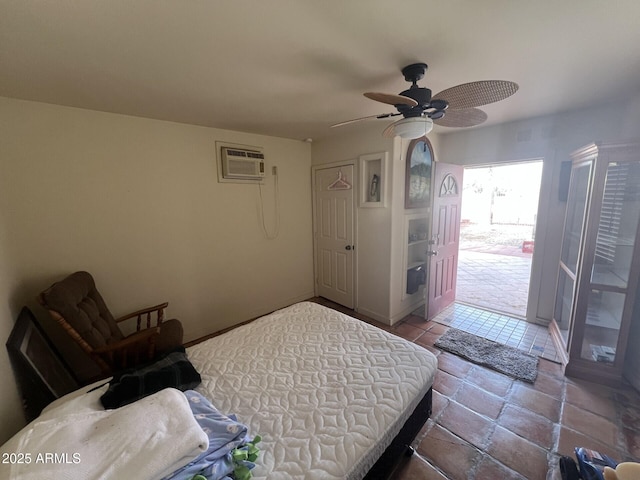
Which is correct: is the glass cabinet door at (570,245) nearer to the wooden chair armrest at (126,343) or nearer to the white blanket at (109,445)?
the white blanket at (109,445)

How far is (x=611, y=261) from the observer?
6.74 feet

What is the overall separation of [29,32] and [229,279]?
238cm

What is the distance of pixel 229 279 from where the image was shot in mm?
3062

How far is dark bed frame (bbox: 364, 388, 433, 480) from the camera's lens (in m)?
1.14

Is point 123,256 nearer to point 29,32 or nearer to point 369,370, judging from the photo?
point 29,32

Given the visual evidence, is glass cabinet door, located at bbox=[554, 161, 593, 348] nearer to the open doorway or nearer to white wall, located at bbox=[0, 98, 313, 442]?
the open doorway

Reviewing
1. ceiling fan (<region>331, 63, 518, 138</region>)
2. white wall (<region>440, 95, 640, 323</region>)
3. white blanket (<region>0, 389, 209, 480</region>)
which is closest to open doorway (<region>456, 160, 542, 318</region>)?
white wall (<region>440, 95, 640, 323</region>)

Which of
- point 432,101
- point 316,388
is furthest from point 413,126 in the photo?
point 316,388

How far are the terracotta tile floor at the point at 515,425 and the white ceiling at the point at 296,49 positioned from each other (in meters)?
2.28

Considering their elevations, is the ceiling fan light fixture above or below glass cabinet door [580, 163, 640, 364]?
above

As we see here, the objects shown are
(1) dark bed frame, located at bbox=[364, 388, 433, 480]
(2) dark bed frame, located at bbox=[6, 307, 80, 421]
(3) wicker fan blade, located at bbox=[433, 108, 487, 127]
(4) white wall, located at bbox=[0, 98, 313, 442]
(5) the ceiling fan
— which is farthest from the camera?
(4) white wall, located at bbox=[0, 98, 313, 442]

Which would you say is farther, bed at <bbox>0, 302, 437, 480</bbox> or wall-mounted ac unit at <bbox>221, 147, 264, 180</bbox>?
wall-mounted ac unit at <bbox>221, 147, 264, 180</bbox>

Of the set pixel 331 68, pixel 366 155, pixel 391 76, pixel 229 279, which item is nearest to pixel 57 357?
pixel 229 279

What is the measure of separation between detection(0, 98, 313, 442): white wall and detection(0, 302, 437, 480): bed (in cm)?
104
